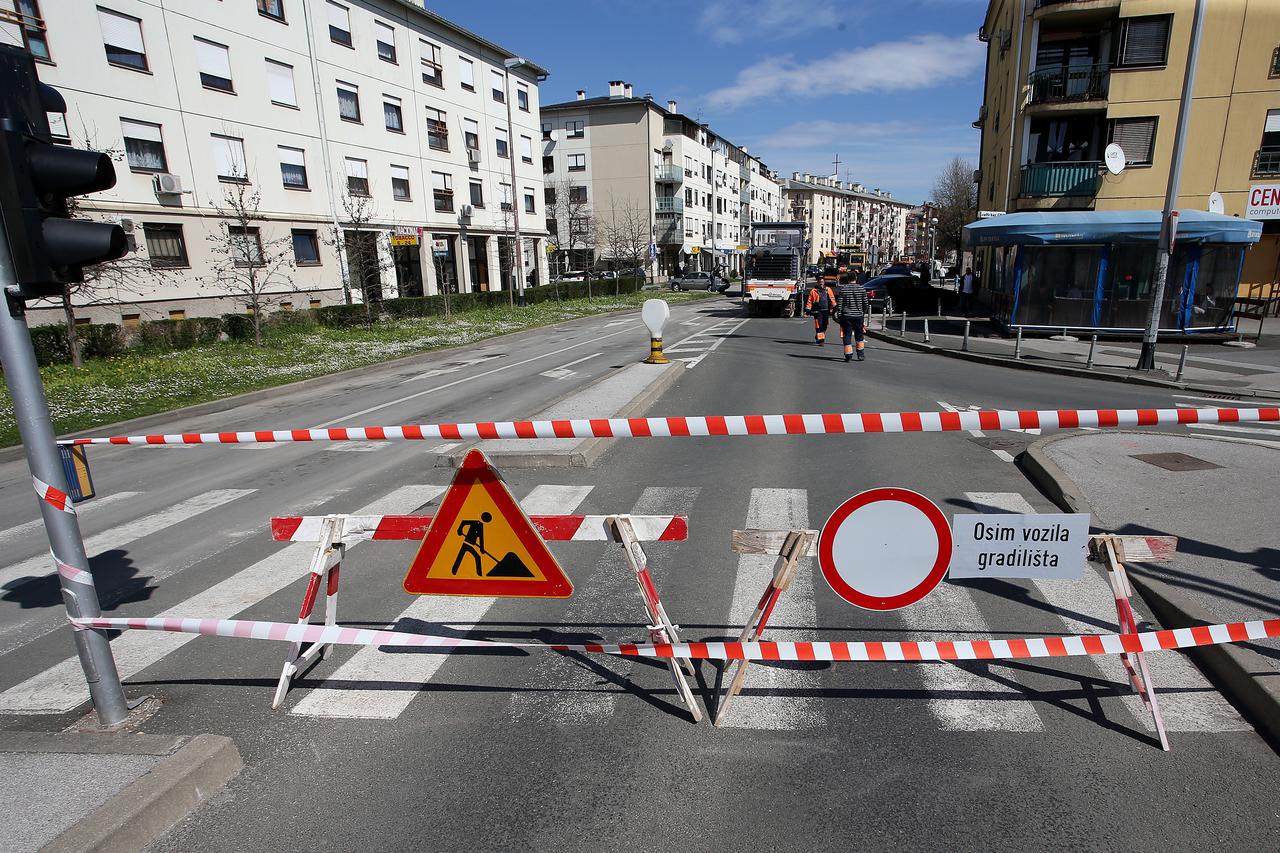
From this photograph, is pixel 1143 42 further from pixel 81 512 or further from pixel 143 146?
pixel 143 146

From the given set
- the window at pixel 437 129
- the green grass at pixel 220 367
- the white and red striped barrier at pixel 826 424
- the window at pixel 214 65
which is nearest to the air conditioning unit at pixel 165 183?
the window at pixel 214 65

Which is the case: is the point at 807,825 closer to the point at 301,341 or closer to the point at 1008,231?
the point at 1008,231

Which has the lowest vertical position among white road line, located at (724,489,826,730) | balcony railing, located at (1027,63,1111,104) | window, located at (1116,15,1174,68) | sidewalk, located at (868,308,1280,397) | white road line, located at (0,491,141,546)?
sidewalk, located at (868,308,1280,397)

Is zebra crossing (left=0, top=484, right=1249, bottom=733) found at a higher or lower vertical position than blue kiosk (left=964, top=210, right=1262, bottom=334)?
lower

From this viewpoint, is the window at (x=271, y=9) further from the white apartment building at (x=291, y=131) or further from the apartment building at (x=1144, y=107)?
the apartment building at (x=1144, y=107)

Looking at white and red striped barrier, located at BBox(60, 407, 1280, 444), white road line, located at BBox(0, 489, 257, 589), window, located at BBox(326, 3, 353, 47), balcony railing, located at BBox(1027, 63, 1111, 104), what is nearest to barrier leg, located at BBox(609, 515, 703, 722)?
white and red striped barrier, located at BBox(60, 407, 1280, 444)

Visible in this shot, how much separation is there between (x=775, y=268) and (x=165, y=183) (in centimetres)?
2220

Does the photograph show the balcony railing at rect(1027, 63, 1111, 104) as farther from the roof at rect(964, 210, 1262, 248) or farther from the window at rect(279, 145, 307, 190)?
the window at rect(279, 145, 307, 190)

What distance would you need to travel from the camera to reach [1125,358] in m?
16.5

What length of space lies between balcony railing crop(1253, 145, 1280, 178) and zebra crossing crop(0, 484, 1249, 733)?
91.1 feet

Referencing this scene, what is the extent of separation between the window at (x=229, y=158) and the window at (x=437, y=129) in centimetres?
1167

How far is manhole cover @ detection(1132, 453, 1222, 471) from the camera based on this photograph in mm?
7117

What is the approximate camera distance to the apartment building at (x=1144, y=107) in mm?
23391

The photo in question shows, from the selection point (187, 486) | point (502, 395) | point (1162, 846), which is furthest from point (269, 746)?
point (502, 395)
